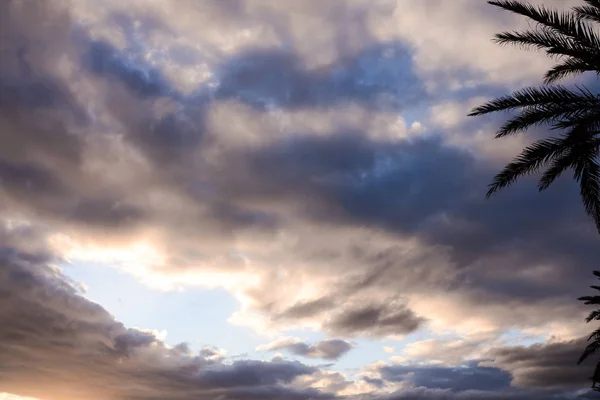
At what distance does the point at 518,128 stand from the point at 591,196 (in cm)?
332

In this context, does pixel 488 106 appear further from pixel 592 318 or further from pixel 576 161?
pixel 592 318

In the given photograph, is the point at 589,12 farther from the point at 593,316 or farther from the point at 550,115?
the point at 593,316

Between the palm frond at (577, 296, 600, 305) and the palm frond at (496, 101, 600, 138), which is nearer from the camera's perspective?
the palm frond at (496, 101, 600, 138)

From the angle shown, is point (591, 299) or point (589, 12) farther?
point (591, 299)

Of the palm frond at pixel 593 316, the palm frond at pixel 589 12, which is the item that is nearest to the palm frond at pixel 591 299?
the palm frond at pixel 593 316

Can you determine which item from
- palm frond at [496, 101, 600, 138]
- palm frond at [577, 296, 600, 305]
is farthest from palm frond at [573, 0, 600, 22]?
palm frond at [577, 296, 600, 305]

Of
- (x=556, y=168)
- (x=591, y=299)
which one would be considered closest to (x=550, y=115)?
(x=556, y=168)

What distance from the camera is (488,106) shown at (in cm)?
1817

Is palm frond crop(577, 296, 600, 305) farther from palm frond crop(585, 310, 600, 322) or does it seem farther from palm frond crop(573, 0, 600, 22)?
palm frond crop(573, 0, 600, 22)

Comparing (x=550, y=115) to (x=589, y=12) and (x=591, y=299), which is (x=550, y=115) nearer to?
(x=589, y=12)

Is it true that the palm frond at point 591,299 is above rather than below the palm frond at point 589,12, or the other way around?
below

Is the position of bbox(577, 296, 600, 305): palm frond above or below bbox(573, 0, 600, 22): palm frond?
below

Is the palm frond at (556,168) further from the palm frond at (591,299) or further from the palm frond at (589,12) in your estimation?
the palm frond at (591,299)

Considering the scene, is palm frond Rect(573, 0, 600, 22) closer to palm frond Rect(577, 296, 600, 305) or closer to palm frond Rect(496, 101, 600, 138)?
palm frond Rect(496, 101, 600, 138)
